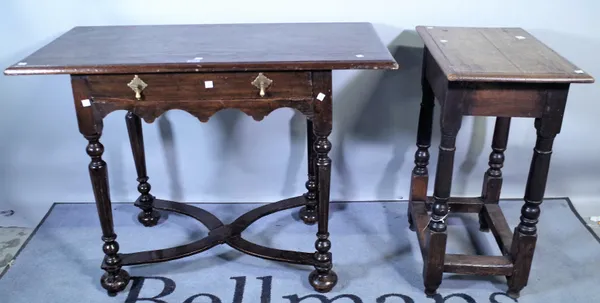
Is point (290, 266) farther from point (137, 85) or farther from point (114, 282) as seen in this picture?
point (137, 85)

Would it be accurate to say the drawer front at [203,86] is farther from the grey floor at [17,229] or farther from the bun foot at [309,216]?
the grey floor at [17,229]

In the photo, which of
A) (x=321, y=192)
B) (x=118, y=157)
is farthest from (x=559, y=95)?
(x=118, y=157)

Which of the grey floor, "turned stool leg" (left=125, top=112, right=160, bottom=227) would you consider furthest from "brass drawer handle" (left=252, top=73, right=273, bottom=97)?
the grey floor

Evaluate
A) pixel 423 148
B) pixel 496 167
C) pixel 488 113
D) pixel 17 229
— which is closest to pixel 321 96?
pixel 488 113

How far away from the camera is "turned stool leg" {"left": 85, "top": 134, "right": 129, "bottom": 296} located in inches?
68.9

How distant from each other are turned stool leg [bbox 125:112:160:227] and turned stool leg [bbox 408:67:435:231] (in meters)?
1.06

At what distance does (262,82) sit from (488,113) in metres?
0.64

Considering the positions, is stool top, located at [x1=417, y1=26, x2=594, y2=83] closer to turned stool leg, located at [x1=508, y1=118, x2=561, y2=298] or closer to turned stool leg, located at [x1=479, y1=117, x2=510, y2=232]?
turned stool leg, located at [x1=508, y1=118, x2=561, y2=298]

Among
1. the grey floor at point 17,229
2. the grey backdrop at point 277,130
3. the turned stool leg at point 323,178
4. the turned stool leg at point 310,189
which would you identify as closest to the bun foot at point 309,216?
the turned stool leg at point 310,189

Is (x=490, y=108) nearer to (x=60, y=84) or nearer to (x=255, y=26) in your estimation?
(x=255, y=26)

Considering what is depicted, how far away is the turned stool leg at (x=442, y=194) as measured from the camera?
1.60 metres

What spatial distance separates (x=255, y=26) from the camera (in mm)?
2020

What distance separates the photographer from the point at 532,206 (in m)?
1.75

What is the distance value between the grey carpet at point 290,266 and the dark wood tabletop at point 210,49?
0.81 m
